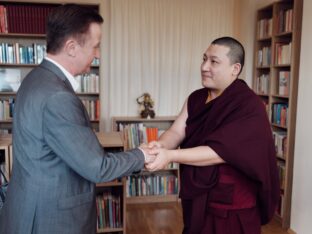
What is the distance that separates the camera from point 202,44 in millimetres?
4262

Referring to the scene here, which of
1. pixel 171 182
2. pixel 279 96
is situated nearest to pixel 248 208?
pixel 279 96

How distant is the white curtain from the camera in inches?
160

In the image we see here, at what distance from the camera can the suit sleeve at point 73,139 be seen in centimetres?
118

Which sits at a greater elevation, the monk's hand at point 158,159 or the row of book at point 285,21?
the row of book at point 285,21

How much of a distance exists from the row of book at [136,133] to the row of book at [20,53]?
116cm

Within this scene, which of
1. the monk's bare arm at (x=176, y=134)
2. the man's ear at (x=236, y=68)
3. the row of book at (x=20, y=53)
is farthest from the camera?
the row of book at (x=20, y=53)

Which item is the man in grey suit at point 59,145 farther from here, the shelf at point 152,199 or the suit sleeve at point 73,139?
the shelf at point 152,199

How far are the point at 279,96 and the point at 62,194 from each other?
2727 mm

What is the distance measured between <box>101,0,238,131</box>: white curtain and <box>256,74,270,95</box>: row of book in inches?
28.5

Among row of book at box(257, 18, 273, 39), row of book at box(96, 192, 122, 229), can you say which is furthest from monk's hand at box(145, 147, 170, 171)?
row of book at box(257, 18, 273, 39)

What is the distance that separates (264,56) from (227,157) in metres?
2.52

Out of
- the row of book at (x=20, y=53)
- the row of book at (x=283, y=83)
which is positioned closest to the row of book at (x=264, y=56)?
the row of book at (x=283, y=83)

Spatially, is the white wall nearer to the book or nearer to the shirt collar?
the shirt collar

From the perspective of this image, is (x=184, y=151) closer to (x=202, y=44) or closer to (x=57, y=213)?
(x=57, y=213)
